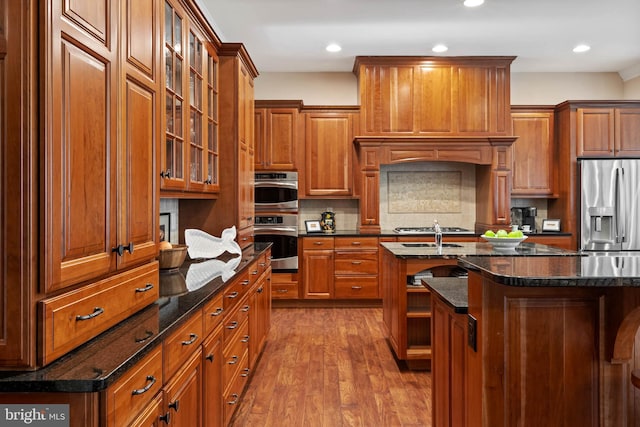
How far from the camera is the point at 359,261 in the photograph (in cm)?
554

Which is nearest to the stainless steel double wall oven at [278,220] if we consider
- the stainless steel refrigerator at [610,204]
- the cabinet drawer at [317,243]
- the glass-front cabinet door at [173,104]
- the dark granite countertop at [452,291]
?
the cabinet drawer at [317,243]

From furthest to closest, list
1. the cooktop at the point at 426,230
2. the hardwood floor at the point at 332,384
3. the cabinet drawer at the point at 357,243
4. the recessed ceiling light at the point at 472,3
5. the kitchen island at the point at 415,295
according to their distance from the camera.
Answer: the cooktop at the point at 426,230 → the cabinet drawer at the point at 357,243 → the recessed ceiling light at the point at 472,3 → the kitchen island at the point at 415,295 → the hardwood floor at the point at 332,384

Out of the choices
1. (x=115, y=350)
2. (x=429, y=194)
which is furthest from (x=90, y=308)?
(x=429, y=194)

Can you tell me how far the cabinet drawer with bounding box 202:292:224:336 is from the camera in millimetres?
1955

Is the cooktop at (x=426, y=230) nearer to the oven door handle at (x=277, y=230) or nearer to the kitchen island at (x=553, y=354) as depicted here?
the oven door handle at (x=277, y=230)

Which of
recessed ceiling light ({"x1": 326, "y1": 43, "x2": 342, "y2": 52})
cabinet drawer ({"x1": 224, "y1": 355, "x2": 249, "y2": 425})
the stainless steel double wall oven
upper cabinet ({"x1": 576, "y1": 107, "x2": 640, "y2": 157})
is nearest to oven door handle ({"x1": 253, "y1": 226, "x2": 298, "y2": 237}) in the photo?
the stainless steel double wall oven

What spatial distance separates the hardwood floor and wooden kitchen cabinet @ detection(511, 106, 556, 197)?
2778mm

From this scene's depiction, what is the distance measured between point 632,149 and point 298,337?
15.3 feet

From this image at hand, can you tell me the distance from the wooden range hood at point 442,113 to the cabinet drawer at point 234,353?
3.01m

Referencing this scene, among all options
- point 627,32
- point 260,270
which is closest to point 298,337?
point 260,270

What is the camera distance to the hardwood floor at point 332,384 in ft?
8.96

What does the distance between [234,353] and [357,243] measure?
314 cm

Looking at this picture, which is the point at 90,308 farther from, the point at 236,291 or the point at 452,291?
the point at 452,291

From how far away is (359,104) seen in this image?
19.0 ft
